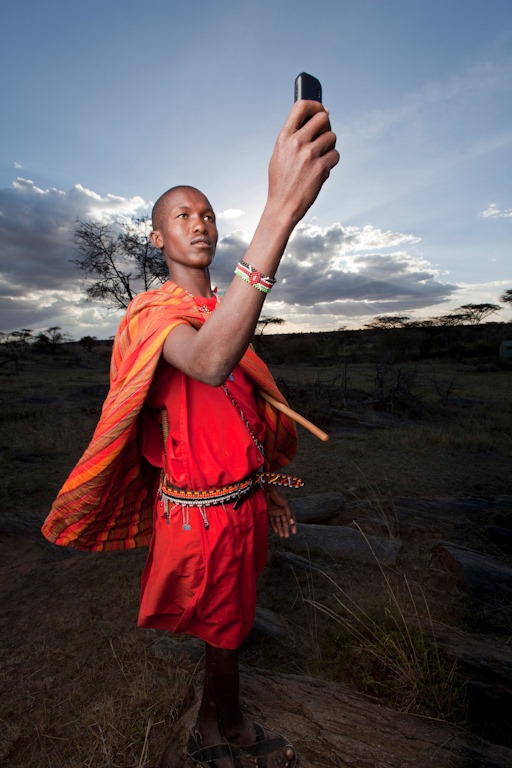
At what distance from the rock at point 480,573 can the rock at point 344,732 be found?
159 centimetres

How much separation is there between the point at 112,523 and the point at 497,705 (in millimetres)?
2096

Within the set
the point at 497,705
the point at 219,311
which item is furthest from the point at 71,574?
the point at 219,311

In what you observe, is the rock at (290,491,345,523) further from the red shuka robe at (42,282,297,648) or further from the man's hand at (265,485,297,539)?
the red shuka robe at (42,282,297,648)

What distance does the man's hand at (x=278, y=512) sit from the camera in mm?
1797

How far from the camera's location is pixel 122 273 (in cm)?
1252

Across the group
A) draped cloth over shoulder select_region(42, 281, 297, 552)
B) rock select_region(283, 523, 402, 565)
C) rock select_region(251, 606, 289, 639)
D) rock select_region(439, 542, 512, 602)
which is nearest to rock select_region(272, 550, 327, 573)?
rock select_region(283, 523, 402, 565)

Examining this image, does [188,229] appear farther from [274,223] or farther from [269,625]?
[269,625]

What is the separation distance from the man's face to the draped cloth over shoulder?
125 millimetres

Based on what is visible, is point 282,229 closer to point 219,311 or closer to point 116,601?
point 219,311

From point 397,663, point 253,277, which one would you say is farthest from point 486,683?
point 253,277

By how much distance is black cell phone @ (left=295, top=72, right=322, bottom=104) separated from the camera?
3.01 feet

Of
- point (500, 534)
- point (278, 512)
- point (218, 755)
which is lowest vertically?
point (500, 534)

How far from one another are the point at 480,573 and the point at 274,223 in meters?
3.42

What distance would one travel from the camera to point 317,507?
4.62m
